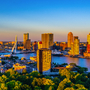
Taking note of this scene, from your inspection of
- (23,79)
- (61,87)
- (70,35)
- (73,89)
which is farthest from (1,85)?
(70,35)

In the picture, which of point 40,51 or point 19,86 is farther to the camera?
point 40,51

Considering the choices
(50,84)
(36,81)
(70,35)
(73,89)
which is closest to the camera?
(73,89)

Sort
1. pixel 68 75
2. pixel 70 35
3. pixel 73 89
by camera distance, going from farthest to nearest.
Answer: pixel 70 35 → pixel 68 75 → pixel 73 89

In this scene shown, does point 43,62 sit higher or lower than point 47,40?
lower

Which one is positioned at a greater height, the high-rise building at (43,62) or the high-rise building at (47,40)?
the high-rise building at (47,40)

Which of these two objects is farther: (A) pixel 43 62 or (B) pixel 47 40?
(B) pixel 47 40

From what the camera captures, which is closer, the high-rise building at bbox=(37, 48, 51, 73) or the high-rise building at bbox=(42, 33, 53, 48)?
the high-rise building at bbox=(37, 48, 51, 73)

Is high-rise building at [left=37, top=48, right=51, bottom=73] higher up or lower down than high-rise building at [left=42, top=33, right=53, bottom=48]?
lower down

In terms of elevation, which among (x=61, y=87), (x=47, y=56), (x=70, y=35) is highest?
(x=70, y=35)

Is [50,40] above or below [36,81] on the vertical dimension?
above

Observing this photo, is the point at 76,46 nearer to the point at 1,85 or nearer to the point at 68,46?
the point at 68,46

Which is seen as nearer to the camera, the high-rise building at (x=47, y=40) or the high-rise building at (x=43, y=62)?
the high-rise building at (x=43, y=62)
